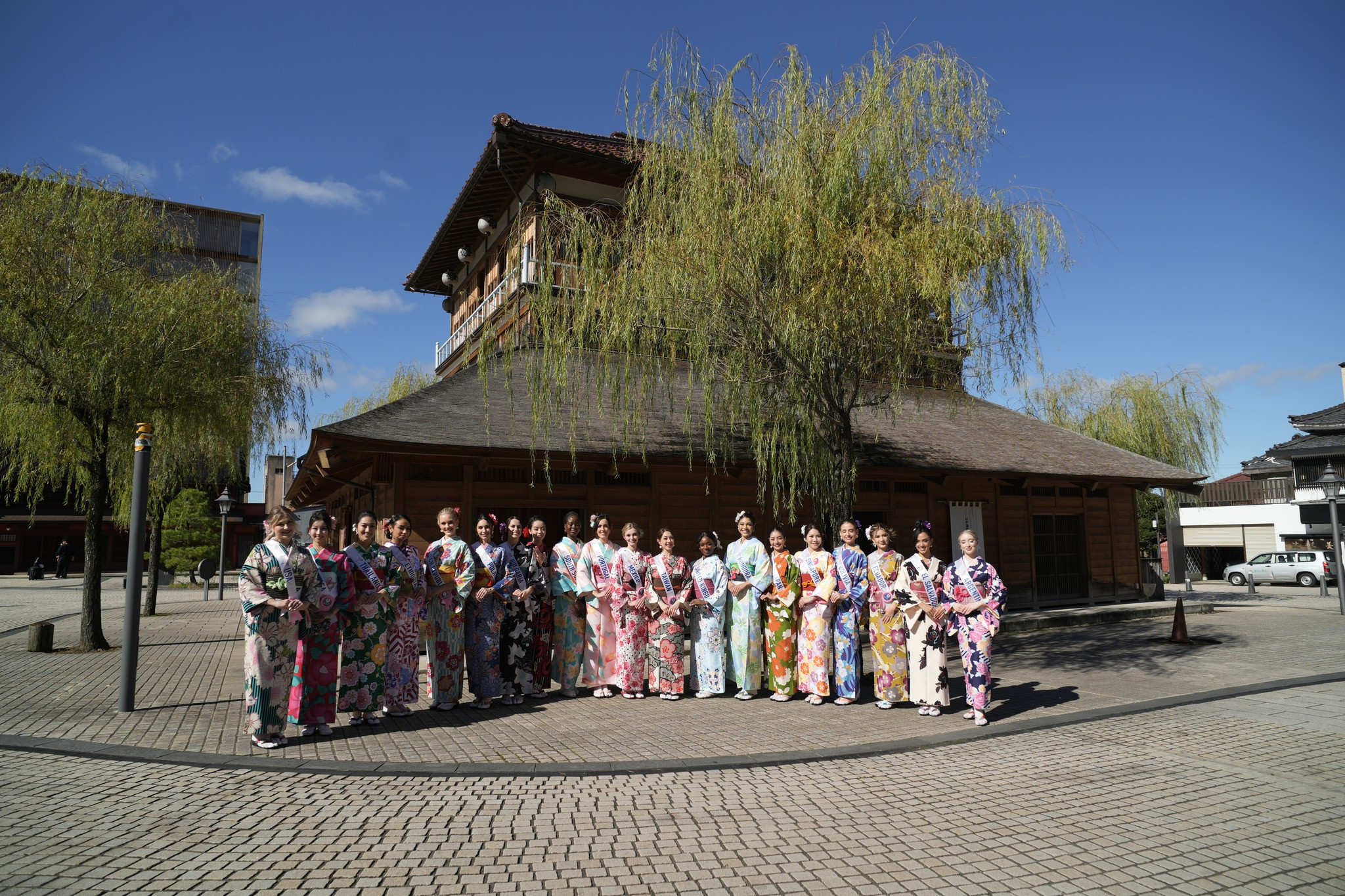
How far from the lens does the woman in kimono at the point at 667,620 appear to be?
23.5ft

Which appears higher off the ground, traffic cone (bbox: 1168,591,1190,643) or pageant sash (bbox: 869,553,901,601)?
pageant sash (bbox: 869,553,901,601)

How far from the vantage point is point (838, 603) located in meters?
7.00

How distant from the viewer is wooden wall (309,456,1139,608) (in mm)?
10320

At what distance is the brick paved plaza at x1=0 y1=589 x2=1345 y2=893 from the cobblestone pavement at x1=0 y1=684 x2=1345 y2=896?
2 centimetres

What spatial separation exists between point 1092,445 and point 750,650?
1373 centimetres

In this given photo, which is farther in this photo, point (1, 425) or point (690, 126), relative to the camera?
point (1, 425)

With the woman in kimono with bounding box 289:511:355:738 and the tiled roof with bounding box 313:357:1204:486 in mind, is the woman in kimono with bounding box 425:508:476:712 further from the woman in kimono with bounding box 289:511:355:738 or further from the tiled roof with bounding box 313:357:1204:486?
the tiled roof with bounding box 313:357:1204:486

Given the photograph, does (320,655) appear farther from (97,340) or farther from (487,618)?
(97,340)

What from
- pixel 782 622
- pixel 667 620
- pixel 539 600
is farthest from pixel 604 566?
pixel 782 622

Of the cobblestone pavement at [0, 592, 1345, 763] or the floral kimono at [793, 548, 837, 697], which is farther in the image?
the floral kimono at [793, 548, 837, 697]

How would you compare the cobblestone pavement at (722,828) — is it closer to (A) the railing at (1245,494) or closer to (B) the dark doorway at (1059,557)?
(B) the dark doorway at (1059,557)

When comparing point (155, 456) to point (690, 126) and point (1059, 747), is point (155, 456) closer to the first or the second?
point (690, 126)

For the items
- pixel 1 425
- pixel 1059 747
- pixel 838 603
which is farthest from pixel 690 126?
pixel 1 425

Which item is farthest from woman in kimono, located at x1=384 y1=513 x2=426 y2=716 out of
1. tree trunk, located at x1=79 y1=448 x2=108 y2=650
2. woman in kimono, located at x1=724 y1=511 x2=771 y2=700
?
tree trunk, located at x1=79 y1=448 x2=108 y2=650
